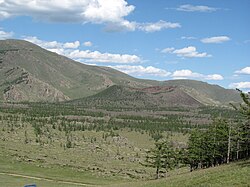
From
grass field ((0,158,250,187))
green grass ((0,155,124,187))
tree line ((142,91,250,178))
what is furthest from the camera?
tree line ((142,91,250,178))

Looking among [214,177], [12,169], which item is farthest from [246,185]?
[12,169]

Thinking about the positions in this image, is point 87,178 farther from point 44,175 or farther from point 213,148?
point 213,148

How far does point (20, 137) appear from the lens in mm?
160625

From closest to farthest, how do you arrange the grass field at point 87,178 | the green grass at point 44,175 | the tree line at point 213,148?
the grass field at point 87,178, the green grass at point 44,175, the tree line at point 213,148

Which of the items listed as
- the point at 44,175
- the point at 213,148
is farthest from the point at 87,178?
the point at 213,148

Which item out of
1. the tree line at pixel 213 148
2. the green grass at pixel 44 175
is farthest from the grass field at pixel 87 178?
the tree line at pixel 213 148

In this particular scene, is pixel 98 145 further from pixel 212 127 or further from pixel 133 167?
pixel 212 127

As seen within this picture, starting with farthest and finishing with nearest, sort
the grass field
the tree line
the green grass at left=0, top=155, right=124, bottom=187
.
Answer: the tree line < the green grass at left=0, top=155, right=124, bottom=187 < the grass field

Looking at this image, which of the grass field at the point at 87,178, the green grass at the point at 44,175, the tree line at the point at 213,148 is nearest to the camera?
the grass field at the point at 87,178

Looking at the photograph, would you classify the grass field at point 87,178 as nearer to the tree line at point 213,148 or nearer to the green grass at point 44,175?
the green grass at point 44,175

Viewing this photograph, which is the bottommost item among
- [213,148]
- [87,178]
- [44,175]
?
[87,178]

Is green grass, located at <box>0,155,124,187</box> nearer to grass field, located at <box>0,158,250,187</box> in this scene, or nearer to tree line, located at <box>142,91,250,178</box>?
grass field, located at <box>0,158,250,187</box>

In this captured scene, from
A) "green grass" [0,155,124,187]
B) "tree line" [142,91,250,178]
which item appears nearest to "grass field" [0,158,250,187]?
"green grass" [0,155,124,187]

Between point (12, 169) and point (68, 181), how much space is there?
16131 millimetres
